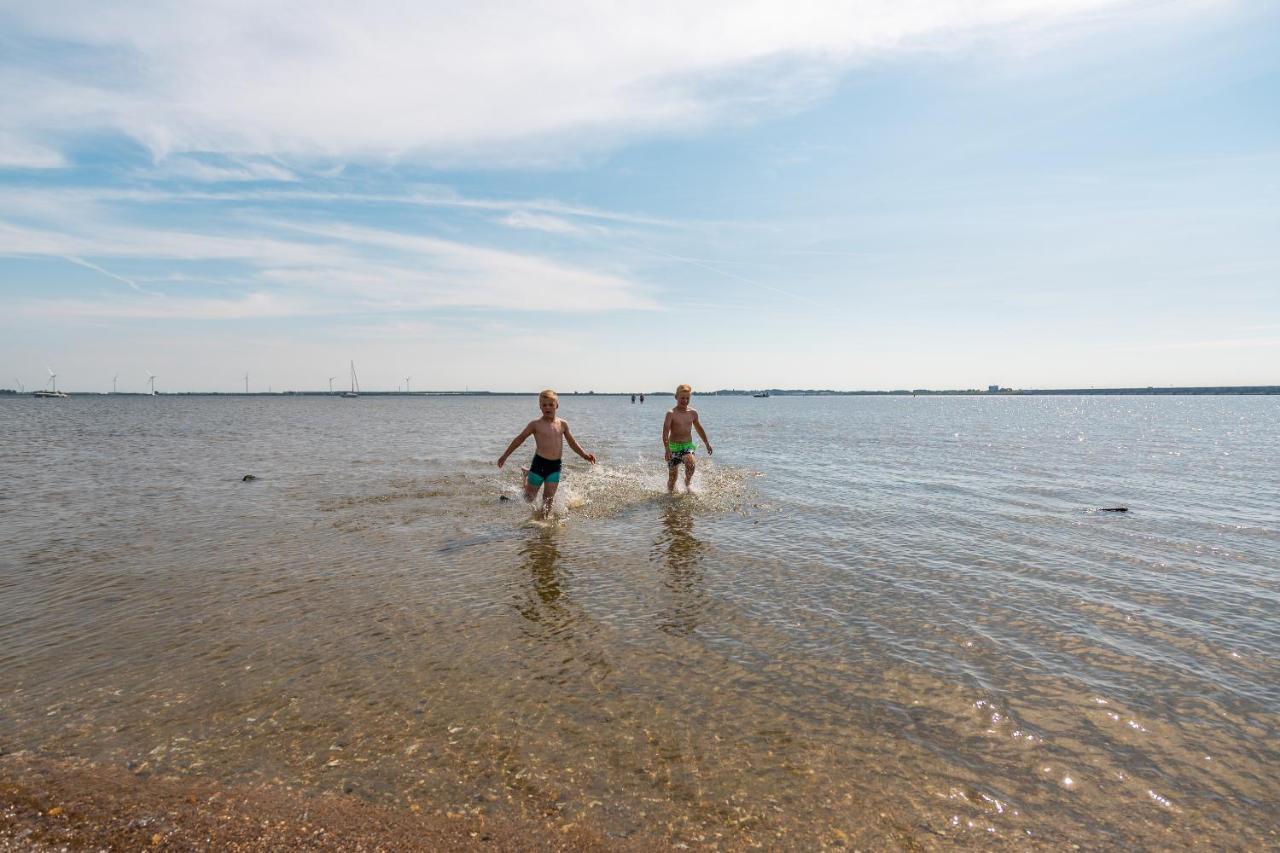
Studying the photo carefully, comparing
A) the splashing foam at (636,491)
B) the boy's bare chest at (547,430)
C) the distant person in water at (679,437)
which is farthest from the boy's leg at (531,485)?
the distant person in water at (679,437)

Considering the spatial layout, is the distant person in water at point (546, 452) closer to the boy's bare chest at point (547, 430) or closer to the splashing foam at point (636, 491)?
the boy's bare chest at point (547, 430)

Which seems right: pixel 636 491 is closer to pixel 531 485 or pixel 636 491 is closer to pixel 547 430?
pixel 531 485

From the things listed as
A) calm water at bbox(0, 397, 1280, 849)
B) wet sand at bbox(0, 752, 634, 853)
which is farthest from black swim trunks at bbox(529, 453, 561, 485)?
wet sand at bbox(0, 752, 634, 853)

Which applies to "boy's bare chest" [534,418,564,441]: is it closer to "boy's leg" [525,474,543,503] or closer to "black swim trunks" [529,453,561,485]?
"black swim trunks" [529,453,561,485]

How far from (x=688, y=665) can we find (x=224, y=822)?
362cm

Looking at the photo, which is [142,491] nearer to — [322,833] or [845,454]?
[322,833]

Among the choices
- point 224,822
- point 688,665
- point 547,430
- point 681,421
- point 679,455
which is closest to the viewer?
point 224,822

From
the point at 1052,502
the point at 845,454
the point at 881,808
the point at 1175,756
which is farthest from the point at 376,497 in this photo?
the point at 845,454

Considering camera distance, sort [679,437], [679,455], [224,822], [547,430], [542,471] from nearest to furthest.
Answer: [224,822] < [547,430] < [542,471] < [679,437] < [679,455]

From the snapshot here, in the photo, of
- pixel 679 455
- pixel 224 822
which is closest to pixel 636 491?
pixel 679 455

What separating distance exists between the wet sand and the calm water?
0.15 m

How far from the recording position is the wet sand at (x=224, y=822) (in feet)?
11.3

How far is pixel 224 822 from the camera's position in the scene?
360 cm

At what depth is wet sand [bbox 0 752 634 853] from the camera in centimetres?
344
